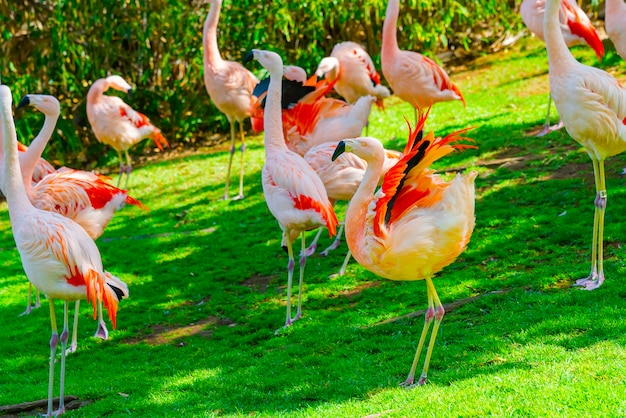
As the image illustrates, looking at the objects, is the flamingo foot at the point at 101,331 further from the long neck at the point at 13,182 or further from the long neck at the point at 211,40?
the long neck at the point at 211,40

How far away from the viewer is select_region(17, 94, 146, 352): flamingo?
7.24 m

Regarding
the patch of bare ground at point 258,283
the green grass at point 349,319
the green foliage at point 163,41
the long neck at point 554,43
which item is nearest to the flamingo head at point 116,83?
the green grass at point 349,319

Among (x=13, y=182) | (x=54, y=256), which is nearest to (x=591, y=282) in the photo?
(x=54, y=256)

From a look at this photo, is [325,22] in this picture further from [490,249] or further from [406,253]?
[406,253]

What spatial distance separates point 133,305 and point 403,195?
3818 mm

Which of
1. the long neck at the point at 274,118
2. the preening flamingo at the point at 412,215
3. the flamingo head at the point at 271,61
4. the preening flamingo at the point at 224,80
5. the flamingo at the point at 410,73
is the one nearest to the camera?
the preening flamingo at the point at 412,215

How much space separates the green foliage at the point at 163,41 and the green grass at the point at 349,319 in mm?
3573

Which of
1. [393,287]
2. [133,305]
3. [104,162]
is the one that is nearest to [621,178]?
[393,287]

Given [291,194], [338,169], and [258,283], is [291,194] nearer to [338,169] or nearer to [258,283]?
[338,169]

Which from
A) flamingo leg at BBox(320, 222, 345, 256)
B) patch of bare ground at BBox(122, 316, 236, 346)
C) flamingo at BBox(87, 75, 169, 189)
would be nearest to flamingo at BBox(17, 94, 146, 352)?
patch of bare ground at BBox(122, 316, 236, 346)

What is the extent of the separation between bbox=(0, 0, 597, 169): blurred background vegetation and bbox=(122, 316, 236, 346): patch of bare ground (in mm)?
6960

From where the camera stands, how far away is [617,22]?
321 inches

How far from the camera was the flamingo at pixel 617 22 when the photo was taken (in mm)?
8117

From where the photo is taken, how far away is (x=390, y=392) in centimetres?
480
